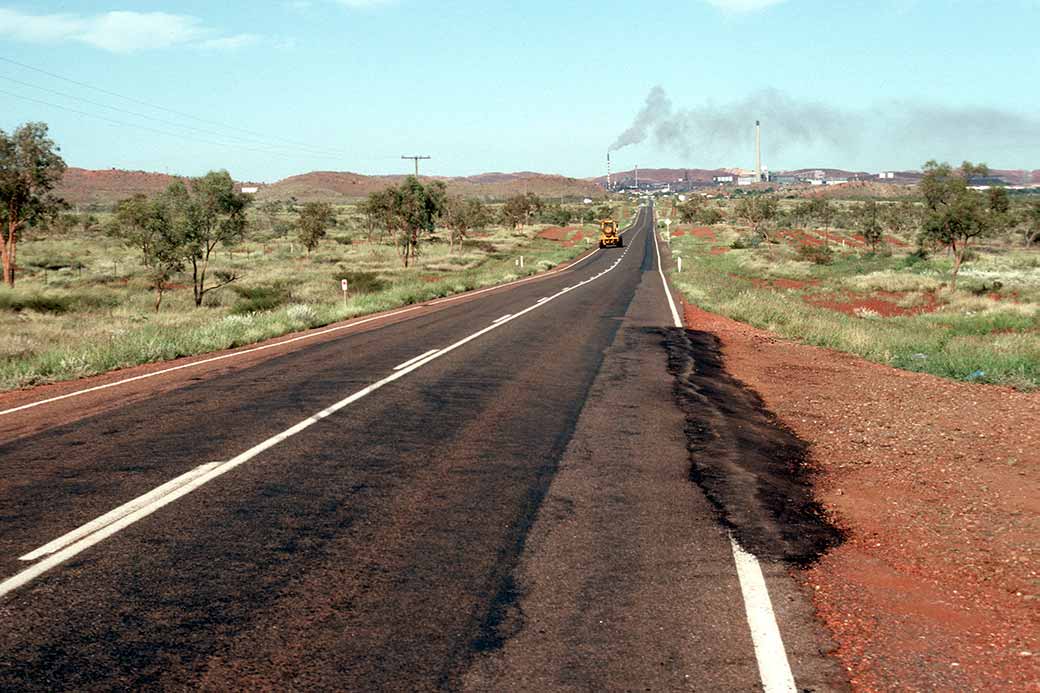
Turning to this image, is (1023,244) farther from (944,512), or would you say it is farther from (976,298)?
(944,512)

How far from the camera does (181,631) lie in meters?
3.96

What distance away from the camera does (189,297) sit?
130 ft

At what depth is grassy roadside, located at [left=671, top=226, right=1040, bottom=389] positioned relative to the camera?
16.2 metres

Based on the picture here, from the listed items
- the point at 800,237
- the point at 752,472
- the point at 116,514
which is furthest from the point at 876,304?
the point at 800,237

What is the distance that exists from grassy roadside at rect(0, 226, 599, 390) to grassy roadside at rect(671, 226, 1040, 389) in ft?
39.2

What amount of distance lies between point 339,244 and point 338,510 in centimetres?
7527

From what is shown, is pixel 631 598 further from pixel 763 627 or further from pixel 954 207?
pixel 954 207

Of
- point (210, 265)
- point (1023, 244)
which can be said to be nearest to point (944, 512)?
point (210, 265)

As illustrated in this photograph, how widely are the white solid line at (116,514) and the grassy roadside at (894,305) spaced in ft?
38.0

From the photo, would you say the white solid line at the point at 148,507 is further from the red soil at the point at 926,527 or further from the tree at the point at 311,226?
the tree at the point at 311,226

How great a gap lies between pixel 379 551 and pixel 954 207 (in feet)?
152

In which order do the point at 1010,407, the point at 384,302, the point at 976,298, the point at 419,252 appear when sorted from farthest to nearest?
the point at 419,252 < the point at 976,298 < the point at 384,302 < the point at 1010,407

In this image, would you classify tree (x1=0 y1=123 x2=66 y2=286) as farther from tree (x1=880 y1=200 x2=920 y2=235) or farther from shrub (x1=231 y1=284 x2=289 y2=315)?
tree (x1=880 y1=200 x2=920 y2=235)

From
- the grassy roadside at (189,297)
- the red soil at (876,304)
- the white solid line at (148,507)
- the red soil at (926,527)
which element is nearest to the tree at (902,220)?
the grassy roadside at (189,297)
